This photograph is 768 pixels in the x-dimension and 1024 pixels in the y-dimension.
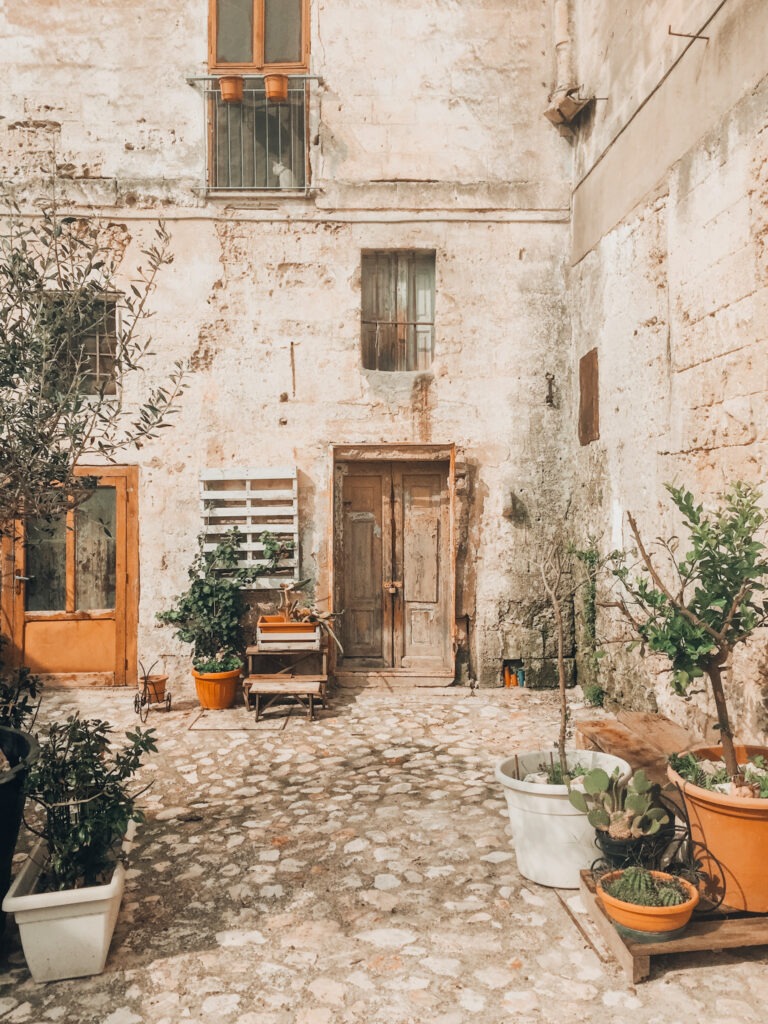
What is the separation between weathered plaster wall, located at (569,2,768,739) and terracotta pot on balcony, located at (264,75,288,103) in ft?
10.2

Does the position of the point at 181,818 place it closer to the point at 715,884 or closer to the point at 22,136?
the point at 715,884

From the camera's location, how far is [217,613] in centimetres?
788

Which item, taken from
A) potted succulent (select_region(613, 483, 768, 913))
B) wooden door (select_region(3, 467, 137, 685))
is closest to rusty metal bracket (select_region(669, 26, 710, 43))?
potted succulent (select_region(613, 483, 768, 913))

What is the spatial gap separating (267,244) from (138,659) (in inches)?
174

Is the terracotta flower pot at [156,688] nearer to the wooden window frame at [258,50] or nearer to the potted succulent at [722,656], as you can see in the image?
the potted succulent at [722,656]

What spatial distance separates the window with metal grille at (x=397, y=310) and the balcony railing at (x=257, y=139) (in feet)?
3.77

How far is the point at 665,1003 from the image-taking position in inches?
120

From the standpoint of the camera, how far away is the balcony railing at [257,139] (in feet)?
27.1

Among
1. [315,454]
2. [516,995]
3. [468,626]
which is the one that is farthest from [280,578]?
[516,995]

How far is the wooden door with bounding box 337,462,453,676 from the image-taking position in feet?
27.8

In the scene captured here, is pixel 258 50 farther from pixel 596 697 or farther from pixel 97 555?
pixel 596 697

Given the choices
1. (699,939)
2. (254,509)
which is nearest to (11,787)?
(699,939)

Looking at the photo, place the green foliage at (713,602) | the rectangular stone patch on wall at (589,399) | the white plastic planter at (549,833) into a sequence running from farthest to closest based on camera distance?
the rectangular stone patch on wall at (589,399) < the white plastic planter at (549,833) < the green foliage at (713,602)

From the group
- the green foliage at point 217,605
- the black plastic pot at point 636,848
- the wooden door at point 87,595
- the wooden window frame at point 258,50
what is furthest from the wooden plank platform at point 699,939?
the wooden window frame at point 258,50
